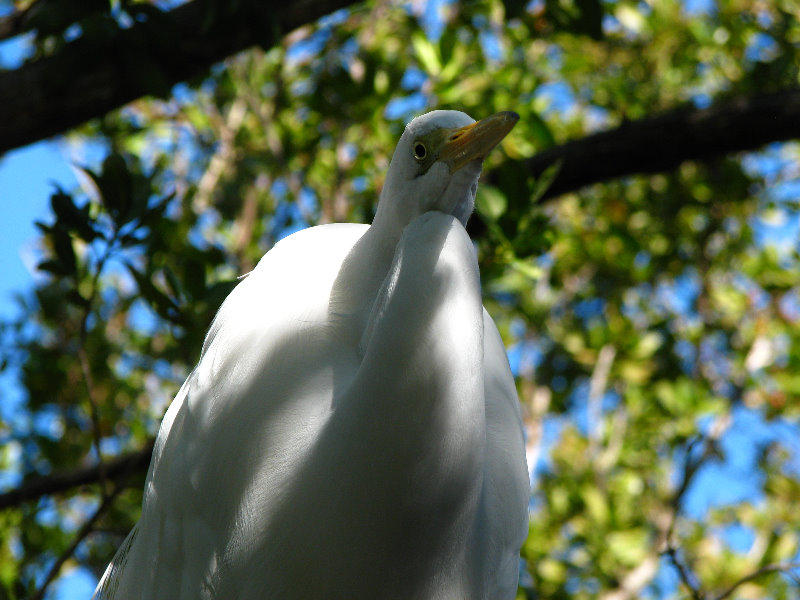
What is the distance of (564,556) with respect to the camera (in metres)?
4.95

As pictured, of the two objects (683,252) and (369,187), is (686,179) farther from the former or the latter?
(369,187)

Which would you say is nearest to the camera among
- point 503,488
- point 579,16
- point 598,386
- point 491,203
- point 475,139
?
point 475,139

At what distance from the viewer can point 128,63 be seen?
105 inches

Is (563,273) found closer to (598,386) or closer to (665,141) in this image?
(598,386)

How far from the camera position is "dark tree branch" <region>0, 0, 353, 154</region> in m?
2.59

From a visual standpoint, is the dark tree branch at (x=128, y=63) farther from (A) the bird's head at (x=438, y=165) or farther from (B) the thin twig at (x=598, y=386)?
(B) the thin twig at (x=598, y=386)

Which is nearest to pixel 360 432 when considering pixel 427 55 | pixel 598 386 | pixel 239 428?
pixel 239 428

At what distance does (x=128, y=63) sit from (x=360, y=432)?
162cm

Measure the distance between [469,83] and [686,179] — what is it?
1444 mm

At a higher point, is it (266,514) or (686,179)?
(266,514)

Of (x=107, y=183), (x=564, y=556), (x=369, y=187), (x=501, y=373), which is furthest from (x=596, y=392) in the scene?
(x=107, y=183)

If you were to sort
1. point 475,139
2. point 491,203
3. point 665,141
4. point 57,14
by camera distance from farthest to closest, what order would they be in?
point 665,141
point 491,203
point 57,14
point 475,139

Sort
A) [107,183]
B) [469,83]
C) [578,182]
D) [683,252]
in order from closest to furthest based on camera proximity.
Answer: [107,183]
[578,182]
[469,83]
[683,252]

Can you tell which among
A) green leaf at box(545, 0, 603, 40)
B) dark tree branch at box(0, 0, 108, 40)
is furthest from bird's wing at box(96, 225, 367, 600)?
green leaf at box(545, 0, 603, 40)
